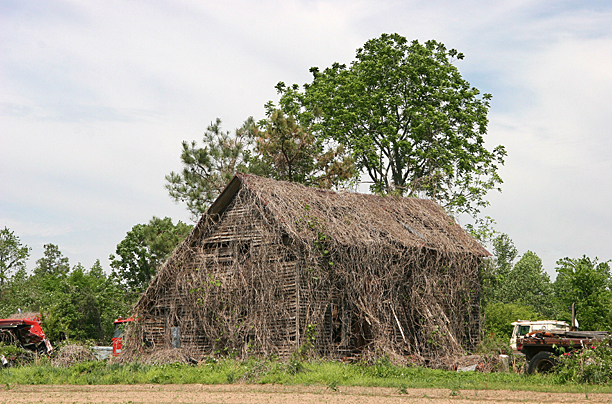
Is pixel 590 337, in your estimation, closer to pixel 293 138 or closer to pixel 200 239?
pixel 200 239

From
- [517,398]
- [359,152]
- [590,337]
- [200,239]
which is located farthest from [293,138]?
[517,398]

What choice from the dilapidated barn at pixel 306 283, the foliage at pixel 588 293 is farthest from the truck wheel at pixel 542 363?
the foliage at pixel 588 293

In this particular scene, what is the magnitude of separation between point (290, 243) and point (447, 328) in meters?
5.94

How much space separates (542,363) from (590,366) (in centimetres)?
164

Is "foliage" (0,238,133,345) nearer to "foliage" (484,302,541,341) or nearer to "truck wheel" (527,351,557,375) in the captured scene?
"foliage" (484,302,541,341)

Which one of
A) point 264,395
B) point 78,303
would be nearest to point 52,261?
point 78,303

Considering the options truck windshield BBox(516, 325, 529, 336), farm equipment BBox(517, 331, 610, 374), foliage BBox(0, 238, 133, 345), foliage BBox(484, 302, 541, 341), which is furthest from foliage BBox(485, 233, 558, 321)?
farm equipment BBox(517, 331, 610, 374)

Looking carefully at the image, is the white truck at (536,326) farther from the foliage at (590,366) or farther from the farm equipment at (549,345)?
the foliage at (590,366)

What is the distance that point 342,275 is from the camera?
1861 cm

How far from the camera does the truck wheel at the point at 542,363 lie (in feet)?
49.8

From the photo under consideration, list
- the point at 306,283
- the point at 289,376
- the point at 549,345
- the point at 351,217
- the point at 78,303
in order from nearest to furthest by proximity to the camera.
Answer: the point at 289,376
the point at 549,345
the point at 306,283
the point at 351,217
the point at 78,303

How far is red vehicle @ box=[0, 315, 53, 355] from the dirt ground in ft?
21.5

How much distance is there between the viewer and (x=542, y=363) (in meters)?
15.5

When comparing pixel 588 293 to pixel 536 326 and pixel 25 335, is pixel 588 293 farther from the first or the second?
pixel 25 335
